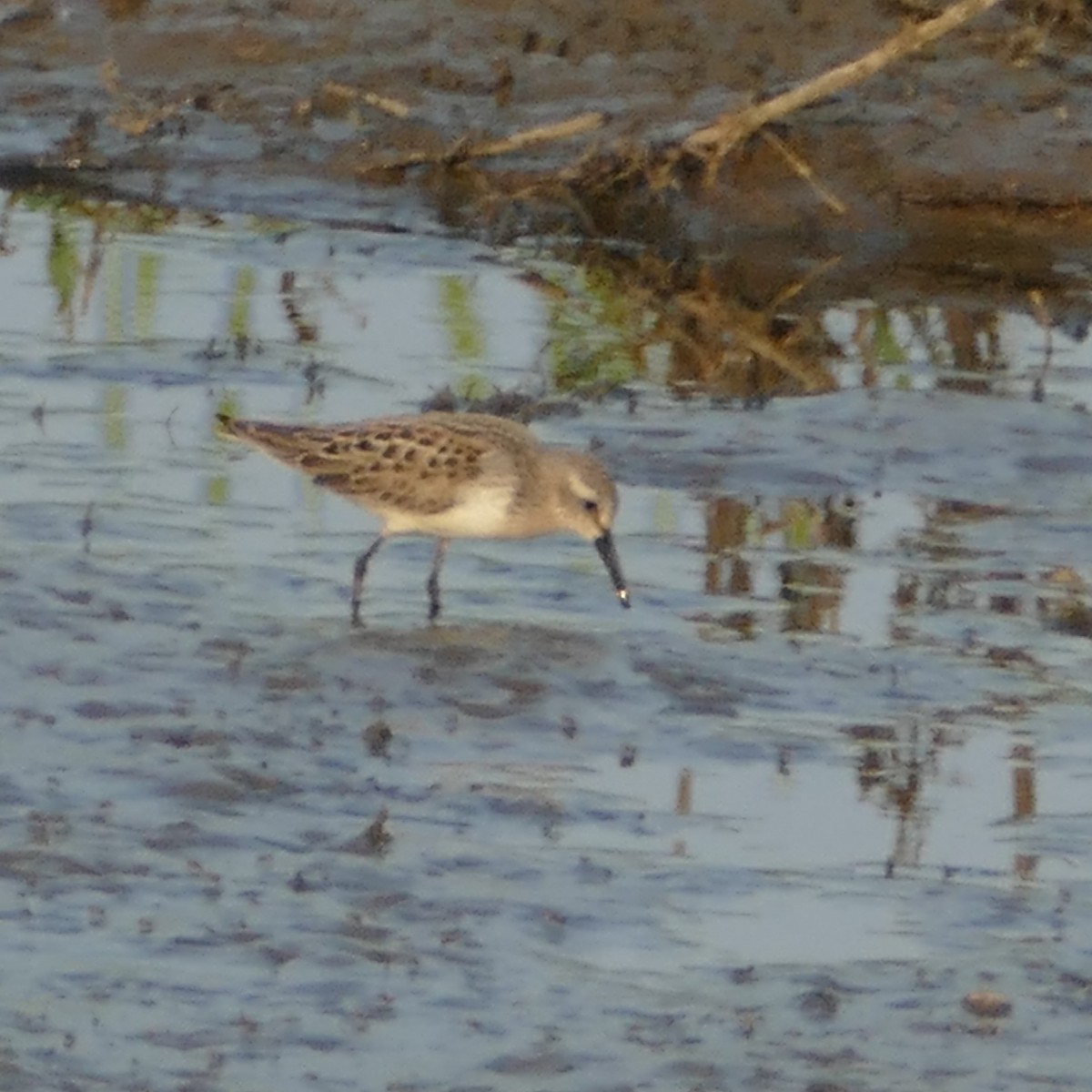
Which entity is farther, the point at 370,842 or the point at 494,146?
the point at 494,146

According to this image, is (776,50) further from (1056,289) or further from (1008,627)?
(1008,627)

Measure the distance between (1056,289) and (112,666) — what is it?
575cm

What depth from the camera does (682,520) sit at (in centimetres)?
941

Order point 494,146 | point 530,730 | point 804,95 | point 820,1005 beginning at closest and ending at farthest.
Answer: point 820,1005, point 530,730, point 804,95, point 494,146

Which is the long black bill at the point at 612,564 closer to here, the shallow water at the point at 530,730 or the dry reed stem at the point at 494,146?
the shallow water at the point at 530,730

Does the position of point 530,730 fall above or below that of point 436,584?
below

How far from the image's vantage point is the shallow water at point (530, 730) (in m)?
5.70

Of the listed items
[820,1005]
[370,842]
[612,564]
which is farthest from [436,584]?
[820,1005]

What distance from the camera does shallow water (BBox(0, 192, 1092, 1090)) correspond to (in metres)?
5.70

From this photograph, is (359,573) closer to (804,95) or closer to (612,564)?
(612,564)

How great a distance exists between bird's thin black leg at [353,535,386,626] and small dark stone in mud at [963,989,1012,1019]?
2.80 meters

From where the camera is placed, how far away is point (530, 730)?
7492 millimetres

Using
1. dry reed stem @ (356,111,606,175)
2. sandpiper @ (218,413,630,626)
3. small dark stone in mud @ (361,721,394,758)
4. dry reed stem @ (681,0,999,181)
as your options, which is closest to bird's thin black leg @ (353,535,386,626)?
sandpiper @ (218,413,630,626)

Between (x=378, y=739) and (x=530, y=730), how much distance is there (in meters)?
0.43
